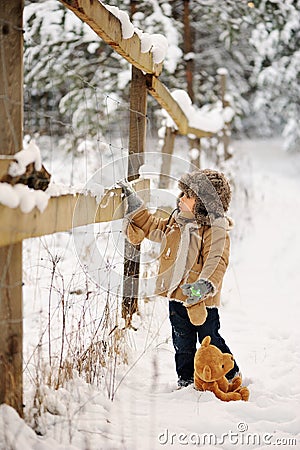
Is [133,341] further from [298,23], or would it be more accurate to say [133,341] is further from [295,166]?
[295,166]

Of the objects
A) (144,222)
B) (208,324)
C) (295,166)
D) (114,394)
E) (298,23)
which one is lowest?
(114,394)

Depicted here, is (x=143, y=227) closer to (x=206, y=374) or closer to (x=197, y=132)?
(x=206, y=374)

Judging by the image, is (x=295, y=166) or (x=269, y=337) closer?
(x=269, y=337)

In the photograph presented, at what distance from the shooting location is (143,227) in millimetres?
3422

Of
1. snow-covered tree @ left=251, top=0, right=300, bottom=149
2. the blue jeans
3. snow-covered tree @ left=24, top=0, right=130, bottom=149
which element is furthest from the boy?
snow-covered tree @ left=251, top=0, right=300, bottom=149

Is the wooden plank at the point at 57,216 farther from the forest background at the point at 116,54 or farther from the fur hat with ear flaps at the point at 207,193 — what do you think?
the forest background at the point at 116,54

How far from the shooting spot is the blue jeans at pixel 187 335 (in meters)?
3.34

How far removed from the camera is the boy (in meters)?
3.26

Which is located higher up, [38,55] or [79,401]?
[38,55]

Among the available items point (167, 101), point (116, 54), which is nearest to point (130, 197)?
point (167, 101)

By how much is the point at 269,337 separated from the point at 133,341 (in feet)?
4.11

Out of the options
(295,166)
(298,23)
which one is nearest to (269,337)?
(298,23)

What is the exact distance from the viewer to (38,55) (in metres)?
9.33

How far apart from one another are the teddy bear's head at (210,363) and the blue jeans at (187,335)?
0.14 meters
